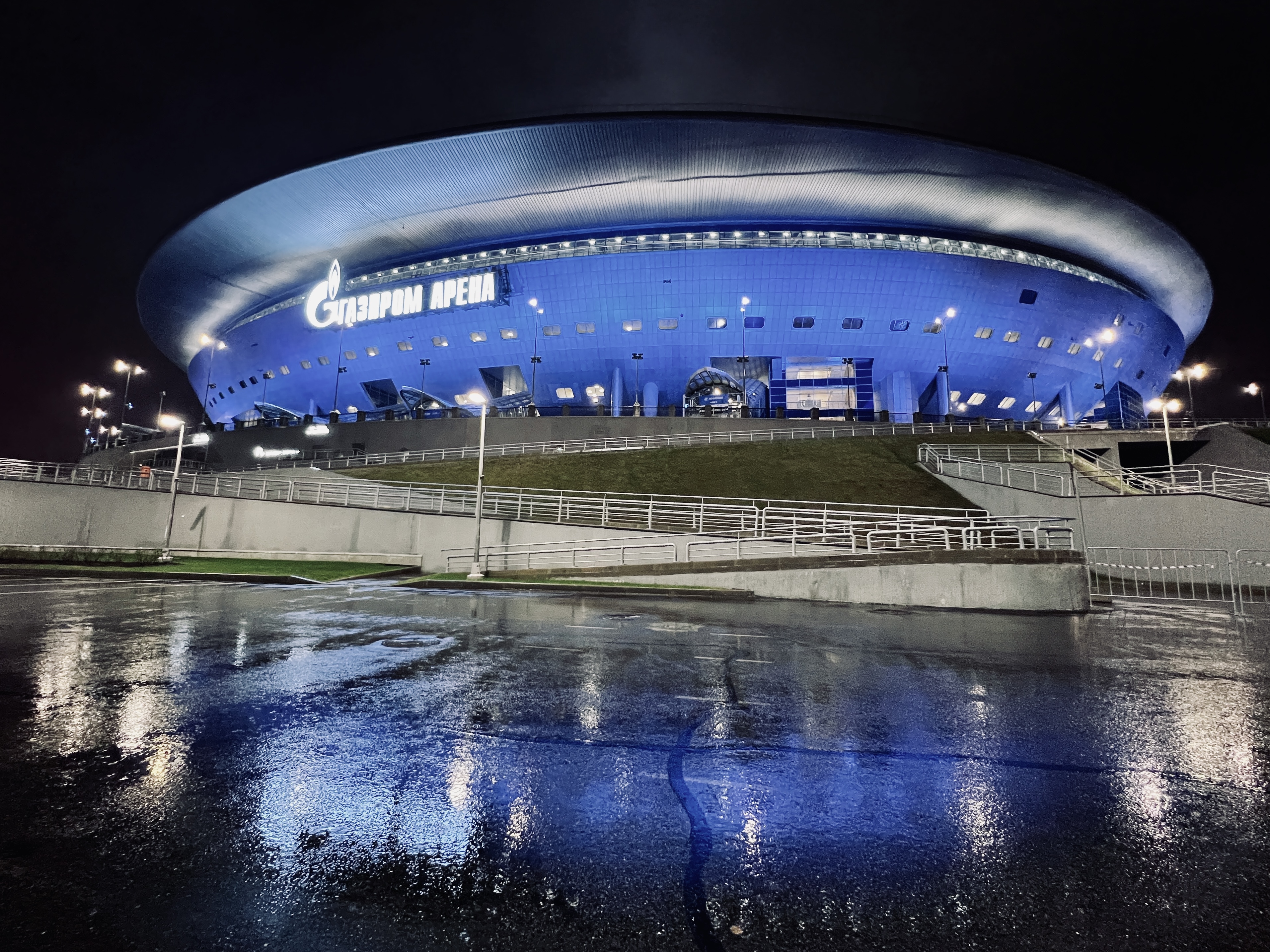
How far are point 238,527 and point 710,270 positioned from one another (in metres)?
41.2

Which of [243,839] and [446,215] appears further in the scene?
[446,215]

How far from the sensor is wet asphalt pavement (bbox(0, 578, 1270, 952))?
217cm

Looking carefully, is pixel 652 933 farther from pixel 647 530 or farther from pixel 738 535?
pixel 647 530

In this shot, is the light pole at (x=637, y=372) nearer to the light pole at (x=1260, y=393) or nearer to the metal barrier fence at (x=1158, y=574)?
the metal barrier fence at (x=1158, y=574)

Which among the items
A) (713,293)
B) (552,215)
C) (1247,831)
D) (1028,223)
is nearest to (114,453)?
(552,215)

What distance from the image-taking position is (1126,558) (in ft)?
73.8

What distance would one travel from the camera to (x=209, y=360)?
74562 mm

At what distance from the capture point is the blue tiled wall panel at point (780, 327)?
5284cm

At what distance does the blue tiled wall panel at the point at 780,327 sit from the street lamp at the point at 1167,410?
582cm

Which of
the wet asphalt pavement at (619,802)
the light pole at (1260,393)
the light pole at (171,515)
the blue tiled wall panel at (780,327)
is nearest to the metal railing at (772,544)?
the wet asphalt pavement at (619,802)

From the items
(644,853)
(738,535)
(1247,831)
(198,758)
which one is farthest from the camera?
(738,535)

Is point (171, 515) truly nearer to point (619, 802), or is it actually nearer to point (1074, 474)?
point (619, 802)

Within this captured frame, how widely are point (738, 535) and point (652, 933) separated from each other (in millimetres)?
18204

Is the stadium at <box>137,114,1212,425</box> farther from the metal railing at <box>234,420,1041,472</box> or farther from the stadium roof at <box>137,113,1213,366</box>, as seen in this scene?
the metal railing at <box>234,420,1041,472</box>
